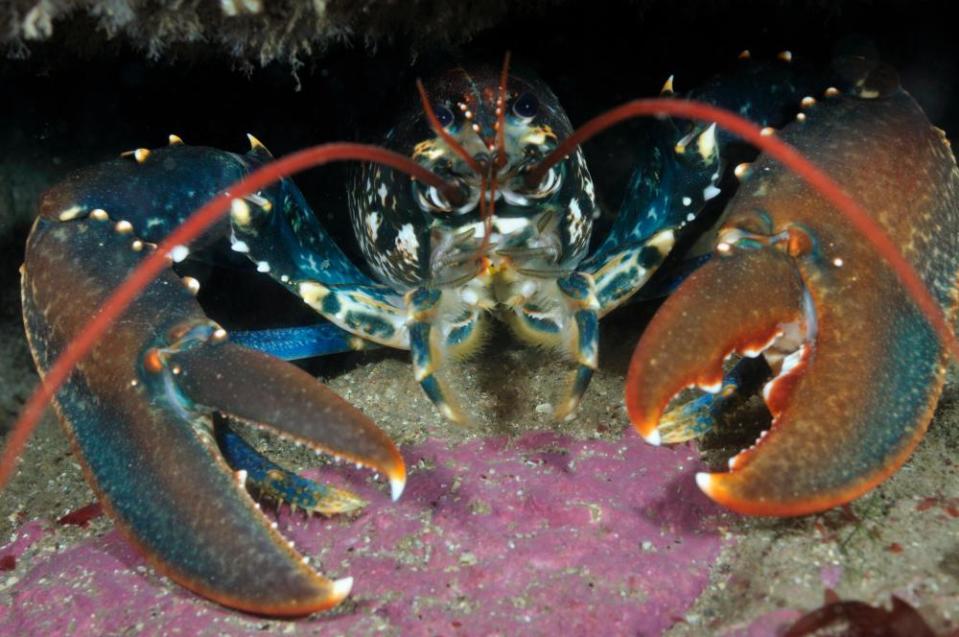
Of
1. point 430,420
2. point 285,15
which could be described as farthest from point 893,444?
point 285,15

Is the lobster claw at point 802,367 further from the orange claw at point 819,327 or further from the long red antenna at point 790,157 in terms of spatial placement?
the long red antenna at point 790,157

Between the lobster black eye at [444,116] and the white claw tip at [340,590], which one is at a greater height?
the lobster black eye at [444,116]

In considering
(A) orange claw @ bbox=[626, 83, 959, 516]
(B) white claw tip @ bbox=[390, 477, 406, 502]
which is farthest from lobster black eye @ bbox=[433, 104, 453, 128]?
(B) white claw tip @ bbox=[390, 477, 406, 502]

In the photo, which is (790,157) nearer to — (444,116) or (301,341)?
(444,116)

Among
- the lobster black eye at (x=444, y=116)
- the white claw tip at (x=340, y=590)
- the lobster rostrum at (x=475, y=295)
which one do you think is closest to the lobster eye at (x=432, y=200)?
the lobster rostrum at (x=475, y=295)

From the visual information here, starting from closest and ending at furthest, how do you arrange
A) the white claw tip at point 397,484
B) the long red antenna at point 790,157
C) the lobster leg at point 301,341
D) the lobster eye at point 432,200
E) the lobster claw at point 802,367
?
the long red antenna at point 790,157
the lobster claw at point 802,367
the white claw tip at point 397,484
the lobster eye at point 432,200
the lobster leg at point 301,341

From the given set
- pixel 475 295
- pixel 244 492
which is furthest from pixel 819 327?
pixel 244 492

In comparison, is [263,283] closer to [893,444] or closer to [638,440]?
[638,440]
